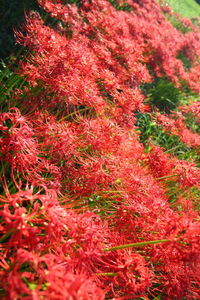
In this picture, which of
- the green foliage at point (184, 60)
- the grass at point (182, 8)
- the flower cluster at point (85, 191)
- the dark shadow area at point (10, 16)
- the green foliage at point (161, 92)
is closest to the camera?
the flower cluster at point (85, 191)

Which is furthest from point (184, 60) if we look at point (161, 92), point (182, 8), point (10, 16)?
point (182, 8)

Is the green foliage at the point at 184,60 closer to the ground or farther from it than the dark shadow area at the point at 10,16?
farther from it

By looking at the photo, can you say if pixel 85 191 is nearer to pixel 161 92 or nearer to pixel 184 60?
pixel 161 92

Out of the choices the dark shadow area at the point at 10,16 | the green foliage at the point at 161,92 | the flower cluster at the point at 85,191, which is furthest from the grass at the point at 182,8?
the flower cluster at the point at 85,191

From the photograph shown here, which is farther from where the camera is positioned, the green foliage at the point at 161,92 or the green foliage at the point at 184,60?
the green foliage at the point at 184,60

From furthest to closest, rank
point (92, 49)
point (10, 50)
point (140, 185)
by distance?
point (10, 50) < point (92, 49) < point (140, 185)

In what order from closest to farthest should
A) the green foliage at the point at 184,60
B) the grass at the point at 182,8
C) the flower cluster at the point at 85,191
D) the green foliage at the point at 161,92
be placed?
the flower cluster at the point at 85,191 → the green foliage at the point at 161,92 → the green foliage at the point at 184,60 → the grass at the point at 182,8

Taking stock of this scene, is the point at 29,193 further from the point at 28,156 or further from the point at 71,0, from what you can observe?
the point at 71,0

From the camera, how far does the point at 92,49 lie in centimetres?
311

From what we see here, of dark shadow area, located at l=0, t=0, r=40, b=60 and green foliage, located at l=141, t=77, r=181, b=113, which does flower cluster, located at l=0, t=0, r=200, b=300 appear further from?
green foliage, located at l=141, t=77, r=181, b=113

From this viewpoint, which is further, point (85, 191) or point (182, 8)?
point (182, 8)

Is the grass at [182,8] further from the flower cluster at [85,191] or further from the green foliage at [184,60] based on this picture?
the flower cluster at [85,191]

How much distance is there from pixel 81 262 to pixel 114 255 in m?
0.40

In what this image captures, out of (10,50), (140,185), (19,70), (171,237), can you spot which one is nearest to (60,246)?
(171,237)
